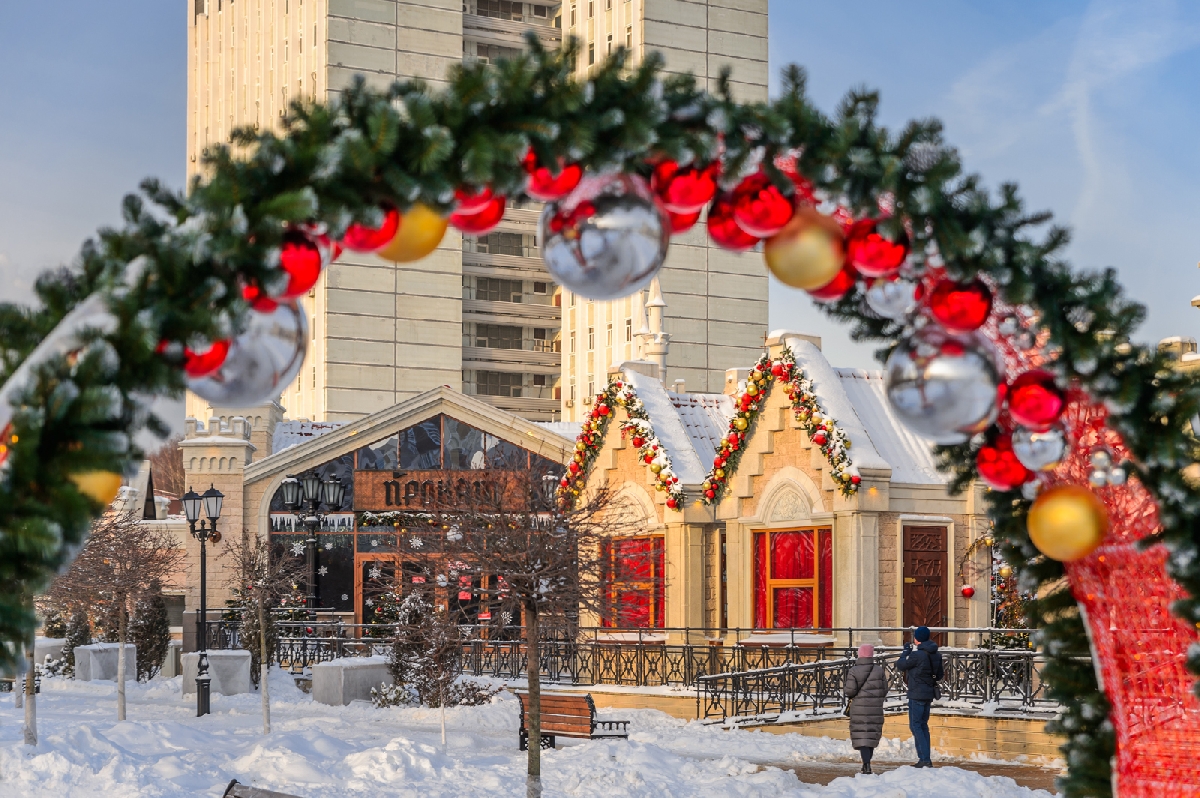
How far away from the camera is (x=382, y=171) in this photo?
376 cm

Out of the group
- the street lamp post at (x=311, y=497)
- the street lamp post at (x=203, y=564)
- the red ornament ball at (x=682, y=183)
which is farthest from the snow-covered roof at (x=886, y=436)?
the red ornament ball at (x=682, y=183)

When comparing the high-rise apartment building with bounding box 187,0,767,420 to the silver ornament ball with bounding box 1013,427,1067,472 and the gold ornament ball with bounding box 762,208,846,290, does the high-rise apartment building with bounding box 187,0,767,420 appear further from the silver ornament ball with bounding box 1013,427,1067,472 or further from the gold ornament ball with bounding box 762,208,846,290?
the gold ornament ball with bounding box 762,208,846,290

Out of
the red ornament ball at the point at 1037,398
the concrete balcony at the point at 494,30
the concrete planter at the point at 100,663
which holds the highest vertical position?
the concrete balcony at the point at 494,30

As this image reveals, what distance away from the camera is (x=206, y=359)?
3.88 meters

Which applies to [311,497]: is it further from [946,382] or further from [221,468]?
[946,382]

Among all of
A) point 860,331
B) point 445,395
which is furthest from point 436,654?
point 860,331

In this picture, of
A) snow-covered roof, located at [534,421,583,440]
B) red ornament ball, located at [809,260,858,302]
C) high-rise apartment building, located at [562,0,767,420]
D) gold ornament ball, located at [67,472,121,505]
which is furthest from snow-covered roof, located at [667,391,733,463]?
high-rise apartment building, located at [562,0,767,420]

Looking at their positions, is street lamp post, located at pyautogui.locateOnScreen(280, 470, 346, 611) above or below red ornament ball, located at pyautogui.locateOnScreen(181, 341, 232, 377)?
below

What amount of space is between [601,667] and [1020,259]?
23.8 metres

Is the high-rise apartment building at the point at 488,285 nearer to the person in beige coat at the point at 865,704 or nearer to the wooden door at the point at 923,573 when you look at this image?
the wooden door at the point at 923,573

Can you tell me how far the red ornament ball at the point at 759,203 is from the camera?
4.31m

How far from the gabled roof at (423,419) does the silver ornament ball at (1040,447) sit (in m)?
33.4

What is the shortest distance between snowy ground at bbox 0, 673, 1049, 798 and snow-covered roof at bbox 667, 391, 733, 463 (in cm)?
719

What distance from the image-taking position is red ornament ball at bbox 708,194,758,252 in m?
4.39
